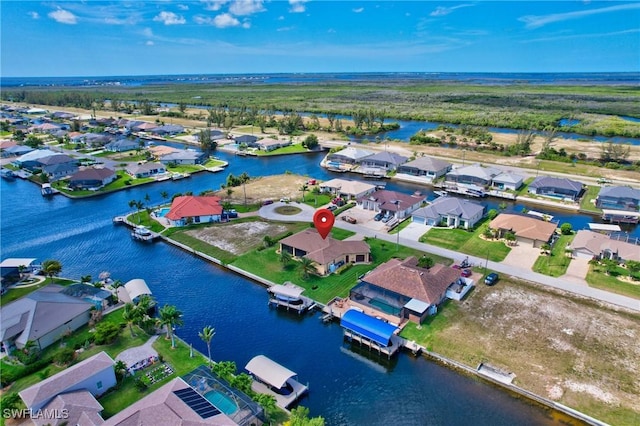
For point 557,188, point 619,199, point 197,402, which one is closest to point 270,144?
point 557,188

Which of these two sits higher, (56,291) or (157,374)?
(56,291)

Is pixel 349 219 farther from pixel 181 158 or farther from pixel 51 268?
pixel 181 158

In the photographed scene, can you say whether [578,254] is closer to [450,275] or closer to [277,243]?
[450,275]

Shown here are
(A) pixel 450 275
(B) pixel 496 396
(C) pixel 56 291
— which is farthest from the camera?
(A) pixel 450 275

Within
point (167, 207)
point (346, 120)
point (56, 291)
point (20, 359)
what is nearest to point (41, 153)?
point (167, 207)

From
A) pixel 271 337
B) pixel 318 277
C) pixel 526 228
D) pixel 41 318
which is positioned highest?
pixel 526 228

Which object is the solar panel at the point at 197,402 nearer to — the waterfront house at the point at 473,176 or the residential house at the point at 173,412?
the residential house at the point at 173,412
